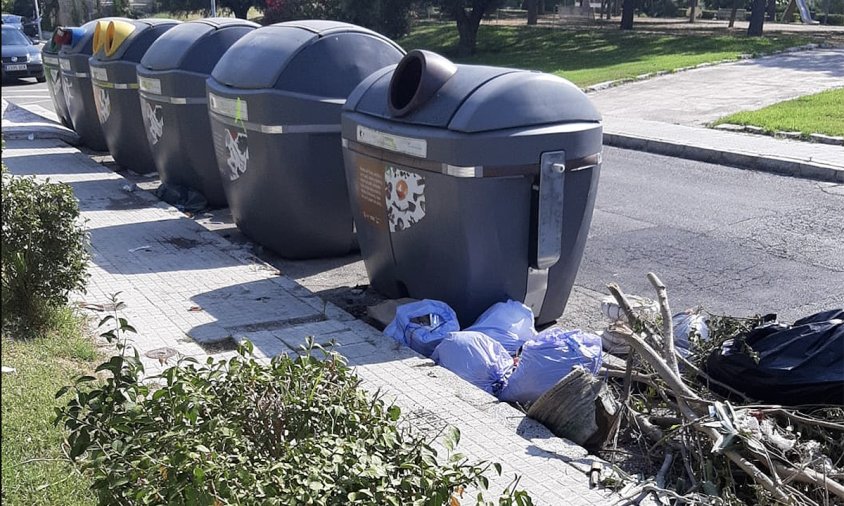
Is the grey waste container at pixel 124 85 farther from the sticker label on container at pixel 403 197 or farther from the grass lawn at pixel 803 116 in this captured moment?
the grass lawn at pixel 803 116

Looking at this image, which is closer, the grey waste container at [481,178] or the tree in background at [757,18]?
the grey waste container at [481,178]

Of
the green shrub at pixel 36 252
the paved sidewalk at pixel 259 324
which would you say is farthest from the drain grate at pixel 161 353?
the green shrub at pixel 36 252

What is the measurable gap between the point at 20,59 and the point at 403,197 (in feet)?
72.7

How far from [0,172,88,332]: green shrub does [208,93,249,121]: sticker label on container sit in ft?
7.56

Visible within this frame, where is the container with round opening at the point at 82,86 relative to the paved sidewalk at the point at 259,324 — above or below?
above

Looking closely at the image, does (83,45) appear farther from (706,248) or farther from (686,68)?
(686,68)

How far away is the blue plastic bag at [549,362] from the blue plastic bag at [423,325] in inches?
25.1

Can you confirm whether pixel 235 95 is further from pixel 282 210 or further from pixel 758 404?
pixel 758 404

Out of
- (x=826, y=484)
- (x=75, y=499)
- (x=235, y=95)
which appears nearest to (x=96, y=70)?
(x=235, y=95)

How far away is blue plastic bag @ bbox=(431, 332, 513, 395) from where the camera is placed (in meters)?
5.00

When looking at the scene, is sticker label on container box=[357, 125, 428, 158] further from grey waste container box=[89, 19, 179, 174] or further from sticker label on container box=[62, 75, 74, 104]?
sticker label on container box=[62, 75, 74, 104]

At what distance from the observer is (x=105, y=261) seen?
23.9 feet

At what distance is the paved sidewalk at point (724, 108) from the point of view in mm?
11695

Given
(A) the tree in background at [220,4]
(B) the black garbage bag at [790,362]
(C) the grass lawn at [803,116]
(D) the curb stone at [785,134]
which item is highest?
(A) the tree in background at [220,4]
